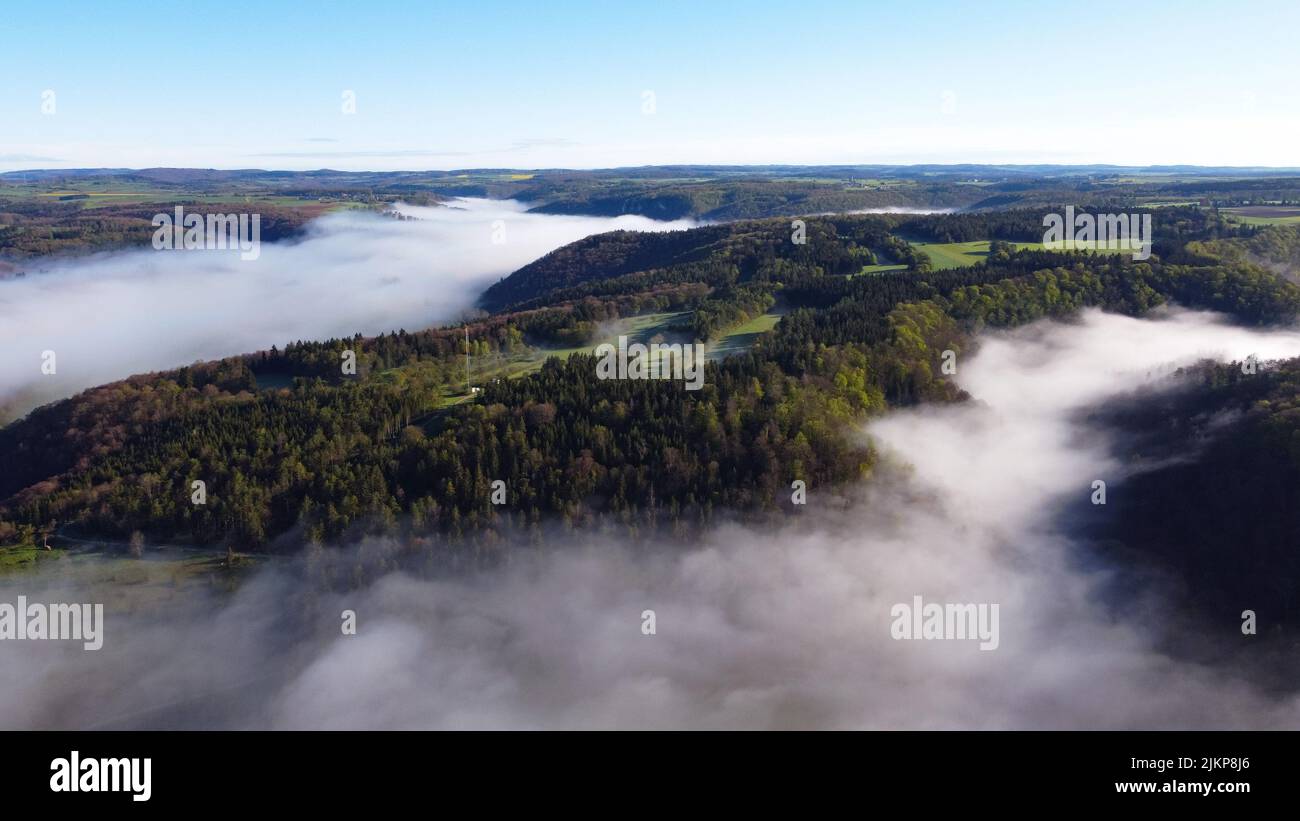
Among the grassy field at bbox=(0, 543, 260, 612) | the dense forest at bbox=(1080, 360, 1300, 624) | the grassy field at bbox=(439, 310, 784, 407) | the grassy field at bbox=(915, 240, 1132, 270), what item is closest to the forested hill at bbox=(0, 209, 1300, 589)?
the grassy field at bbox=(439, 310, 784, 407)

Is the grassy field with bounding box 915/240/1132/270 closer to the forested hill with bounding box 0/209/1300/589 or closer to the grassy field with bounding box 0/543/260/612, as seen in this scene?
the forested hill with bounding box 0/209/1300/589

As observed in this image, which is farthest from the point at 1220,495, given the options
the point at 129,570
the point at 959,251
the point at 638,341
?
the point at 129,570

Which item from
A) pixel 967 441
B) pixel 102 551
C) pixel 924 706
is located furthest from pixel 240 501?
pixel 967 441

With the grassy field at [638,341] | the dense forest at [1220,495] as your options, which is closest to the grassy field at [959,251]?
the grassy field at [638,341]

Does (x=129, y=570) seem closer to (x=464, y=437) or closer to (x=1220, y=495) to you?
(x=464, y=437)

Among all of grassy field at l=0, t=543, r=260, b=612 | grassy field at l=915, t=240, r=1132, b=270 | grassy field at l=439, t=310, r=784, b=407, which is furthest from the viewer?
grassy field at l=915, t=240, r=1132, b=270

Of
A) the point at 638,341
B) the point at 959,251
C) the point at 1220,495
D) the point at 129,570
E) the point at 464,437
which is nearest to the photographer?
the point at 129,570

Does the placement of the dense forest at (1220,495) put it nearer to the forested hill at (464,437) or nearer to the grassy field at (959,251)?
the forested hill at (464,437)

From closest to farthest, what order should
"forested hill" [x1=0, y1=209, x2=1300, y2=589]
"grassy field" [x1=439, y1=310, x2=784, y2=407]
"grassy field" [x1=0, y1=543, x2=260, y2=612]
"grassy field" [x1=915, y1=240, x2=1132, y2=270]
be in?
1. "grassy field" [x1=0, y1=543, x2=260, y2=612]
2. "forested hill" [x1=0, y1=209, x2=1300, y2=589]
3. "grassy field" [x1=439, y1=310, x2=784, y2=407]
4. "grassy field" [x1=915, y1=240, x2=1132, y2=270]
